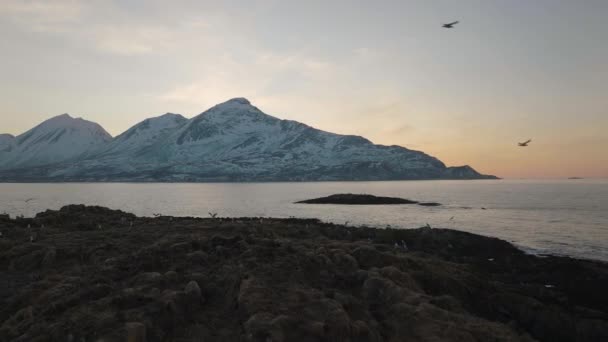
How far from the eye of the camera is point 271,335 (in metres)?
15.3

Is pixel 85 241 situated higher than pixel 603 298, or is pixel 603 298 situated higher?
pixel 85 241

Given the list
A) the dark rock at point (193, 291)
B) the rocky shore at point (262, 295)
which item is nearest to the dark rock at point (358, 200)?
the rocky shore at point (262, 295)

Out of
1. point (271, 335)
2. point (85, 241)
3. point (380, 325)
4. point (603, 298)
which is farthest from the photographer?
point (85, 241)

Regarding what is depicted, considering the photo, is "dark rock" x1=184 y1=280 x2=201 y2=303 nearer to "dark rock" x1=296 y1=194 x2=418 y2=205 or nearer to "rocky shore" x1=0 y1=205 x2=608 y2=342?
"rocky shore" x1=0 y1=205 x2=608 y2=342

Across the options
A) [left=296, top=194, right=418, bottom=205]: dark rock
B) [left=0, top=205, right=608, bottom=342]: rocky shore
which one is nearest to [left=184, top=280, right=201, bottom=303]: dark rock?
[left=0, top=205, right=608, bottom=342]: rocky shore

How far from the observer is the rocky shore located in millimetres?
16250

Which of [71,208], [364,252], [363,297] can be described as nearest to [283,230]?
[364,252]

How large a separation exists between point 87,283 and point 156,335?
7883 millimetres

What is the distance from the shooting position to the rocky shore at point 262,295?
→ 53.3 feet

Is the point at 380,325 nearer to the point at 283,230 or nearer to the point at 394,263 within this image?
the point at 394,263

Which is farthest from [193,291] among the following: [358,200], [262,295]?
[358,200]

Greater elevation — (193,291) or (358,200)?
(358,200)

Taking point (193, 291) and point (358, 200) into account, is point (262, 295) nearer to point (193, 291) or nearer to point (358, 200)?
point (193, 291)

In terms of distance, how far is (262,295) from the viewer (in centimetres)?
1891
